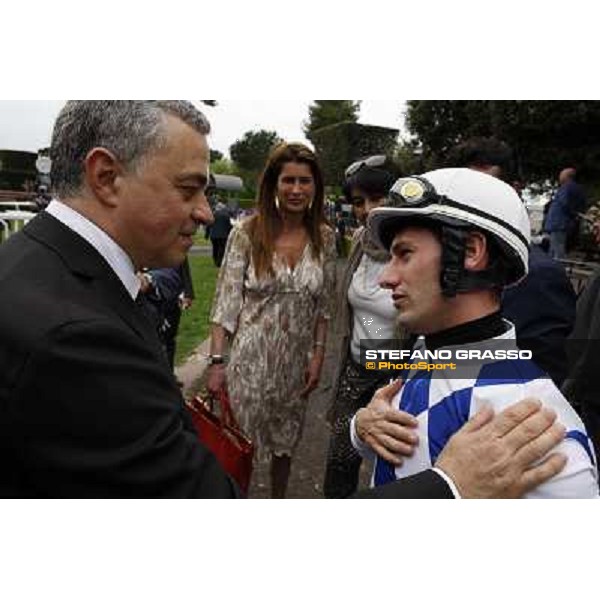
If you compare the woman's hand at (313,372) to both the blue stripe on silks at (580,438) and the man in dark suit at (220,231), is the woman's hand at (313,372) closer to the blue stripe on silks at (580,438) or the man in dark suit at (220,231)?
the man in dark suit at (220,231)

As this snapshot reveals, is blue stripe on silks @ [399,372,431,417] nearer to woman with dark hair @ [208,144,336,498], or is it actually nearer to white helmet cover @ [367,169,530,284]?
white helmet cover @ [367,169,530,284]

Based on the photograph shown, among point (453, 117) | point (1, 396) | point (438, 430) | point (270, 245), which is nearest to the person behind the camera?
point (1, 396)

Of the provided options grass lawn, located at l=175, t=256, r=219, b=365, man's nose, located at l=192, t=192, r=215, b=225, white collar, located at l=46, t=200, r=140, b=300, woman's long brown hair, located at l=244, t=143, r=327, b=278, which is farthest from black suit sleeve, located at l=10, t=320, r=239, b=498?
woman's long brown hair, located at l=244, t=143, r=327, b=278

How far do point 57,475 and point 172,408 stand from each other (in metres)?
0.19

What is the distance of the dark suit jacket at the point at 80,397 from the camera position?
86 cm

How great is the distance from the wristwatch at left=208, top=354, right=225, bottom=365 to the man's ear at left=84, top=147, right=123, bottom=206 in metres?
1.02

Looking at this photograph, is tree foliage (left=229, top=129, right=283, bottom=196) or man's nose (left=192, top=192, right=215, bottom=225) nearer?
man's nose (left=192, top=192, right=215, bottom=225)

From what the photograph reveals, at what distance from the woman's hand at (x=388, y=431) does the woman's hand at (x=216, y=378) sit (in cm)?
95

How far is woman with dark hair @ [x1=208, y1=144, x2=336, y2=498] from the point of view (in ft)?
6.04

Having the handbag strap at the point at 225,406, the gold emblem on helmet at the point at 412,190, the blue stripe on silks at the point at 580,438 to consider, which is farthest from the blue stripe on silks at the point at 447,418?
the handbag strap at the point at 225,406

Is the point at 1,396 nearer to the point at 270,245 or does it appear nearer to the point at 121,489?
the point at 121,489

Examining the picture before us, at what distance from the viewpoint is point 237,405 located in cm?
198

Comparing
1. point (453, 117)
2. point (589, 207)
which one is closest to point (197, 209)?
point (453, 117)

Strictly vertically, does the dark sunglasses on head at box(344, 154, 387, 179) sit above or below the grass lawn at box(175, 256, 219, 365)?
above
